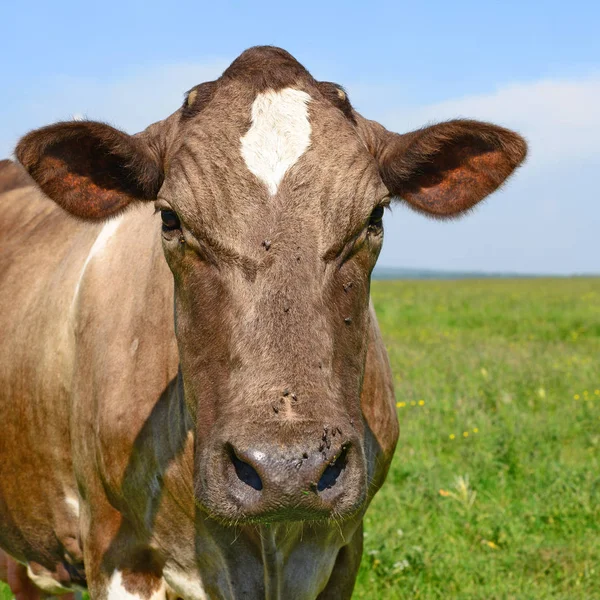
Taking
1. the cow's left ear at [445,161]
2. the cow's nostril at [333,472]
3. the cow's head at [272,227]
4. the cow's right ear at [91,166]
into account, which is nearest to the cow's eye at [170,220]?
the cow's head at [272,227]

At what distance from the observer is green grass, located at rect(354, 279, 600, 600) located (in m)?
6.01

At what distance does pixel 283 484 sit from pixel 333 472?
0.20 metres

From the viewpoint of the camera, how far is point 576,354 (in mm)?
14336

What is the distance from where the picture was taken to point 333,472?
2.78 meters

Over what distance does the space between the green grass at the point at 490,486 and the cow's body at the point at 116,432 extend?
210 centimetres

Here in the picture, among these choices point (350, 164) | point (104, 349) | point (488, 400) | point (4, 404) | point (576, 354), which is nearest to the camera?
point (350, 164)

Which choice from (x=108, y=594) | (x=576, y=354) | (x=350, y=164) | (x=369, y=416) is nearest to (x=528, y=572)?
(x=369, y=416)

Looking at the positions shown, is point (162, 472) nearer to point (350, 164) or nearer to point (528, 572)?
point (350, 164)

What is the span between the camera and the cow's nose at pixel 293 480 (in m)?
2.63

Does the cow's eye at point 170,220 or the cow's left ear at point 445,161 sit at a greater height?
the cow's left ear at point 445,161

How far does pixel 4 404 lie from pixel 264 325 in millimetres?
2349

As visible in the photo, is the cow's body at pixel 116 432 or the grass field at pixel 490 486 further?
the grass field at pixel 490 486

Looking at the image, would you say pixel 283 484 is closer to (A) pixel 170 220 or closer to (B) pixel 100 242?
(A) pixel 170 220

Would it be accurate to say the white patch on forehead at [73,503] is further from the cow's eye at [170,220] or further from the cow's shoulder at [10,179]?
the cow's shoulder at [10,179]
